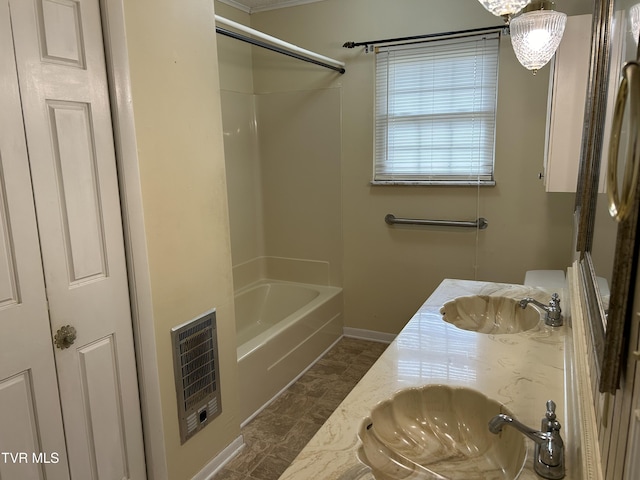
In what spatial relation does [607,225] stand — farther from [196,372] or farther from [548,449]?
[196,372]

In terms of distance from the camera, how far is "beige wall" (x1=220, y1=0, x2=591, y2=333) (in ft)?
9.67

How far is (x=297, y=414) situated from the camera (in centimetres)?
272

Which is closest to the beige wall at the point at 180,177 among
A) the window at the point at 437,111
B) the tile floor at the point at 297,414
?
the tile floor at the point at 297,414

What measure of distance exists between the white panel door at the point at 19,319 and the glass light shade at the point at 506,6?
1492 mm

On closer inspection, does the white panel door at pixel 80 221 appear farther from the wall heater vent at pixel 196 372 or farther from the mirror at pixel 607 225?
the mirror at pixel 607 225

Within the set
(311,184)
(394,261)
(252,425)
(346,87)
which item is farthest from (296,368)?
(346,87)

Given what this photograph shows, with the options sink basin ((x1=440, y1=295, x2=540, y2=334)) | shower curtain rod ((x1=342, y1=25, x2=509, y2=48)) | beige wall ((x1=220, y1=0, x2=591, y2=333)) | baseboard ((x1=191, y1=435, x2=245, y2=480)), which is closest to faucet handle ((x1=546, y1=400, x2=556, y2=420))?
sink basin ((x1=440, y1=295, x2=540, y2=334))

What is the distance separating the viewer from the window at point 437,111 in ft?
9.93

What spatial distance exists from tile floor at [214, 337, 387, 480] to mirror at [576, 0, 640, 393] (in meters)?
1.80

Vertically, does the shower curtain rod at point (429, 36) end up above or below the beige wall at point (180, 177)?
above

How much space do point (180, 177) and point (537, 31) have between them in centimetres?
147

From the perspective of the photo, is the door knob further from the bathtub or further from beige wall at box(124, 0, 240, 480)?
the bathtub

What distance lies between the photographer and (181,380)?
6.44ft

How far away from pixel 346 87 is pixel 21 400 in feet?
9.26
